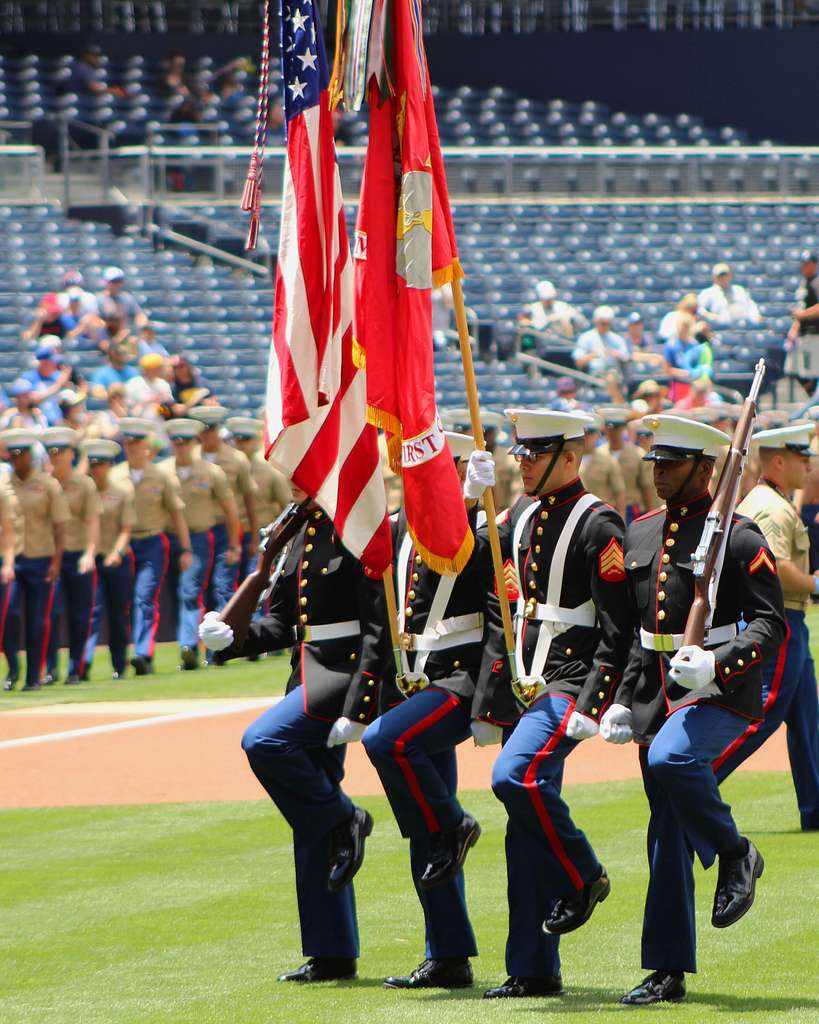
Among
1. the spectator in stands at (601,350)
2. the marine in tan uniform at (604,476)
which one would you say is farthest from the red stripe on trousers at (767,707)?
the spectator in stands at (601,350)

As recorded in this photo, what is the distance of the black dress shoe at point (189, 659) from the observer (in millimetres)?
17828

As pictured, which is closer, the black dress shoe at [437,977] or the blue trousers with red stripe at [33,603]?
the black dress shoe at [437,977]

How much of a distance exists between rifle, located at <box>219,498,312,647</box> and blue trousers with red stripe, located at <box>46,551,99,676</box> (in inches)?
357

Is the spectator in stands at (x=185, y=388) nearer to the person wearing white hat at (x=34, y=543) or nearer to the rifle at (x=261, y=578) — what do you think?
the person wearing white hat at (x=34, y=543)

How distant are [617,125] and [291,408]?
2685cm

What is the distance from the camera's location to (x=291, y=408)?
8.27 m

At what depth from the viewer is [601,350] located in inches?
1025

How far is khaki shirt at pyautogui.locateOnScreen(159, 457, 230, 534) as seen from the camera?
18234mm

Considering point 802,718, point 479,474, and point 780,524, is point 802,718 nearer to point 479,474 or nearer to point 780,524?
point 780,524

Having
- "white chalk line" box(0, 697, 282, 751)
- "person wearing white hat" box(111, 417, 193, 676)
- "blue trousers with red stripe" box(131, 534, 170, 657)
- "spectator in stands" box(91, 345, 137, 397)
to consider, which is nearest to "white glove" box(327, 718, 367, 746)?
"white chalk line" box(0, 697, 282, 751)

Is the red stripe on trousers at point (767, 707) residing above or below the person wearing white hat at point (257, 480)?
above

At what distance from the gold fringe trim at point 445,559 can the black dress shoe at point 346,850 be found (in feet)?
3.29

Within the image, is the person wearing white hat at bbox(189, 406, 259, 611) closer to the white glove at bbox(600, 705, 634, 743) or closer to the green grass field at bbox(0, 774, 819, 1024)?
the green grass field at bbox(0, 774, 819, 1024)

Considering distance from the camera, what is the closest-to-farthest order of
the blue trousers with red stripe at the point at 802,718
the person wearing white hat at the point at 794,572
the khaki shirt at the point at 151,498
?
the blue trousers with red stripe at the point at 802,718, the person wearing white hat at the point at 794,572, the khaki shirt at the point at 151,498
